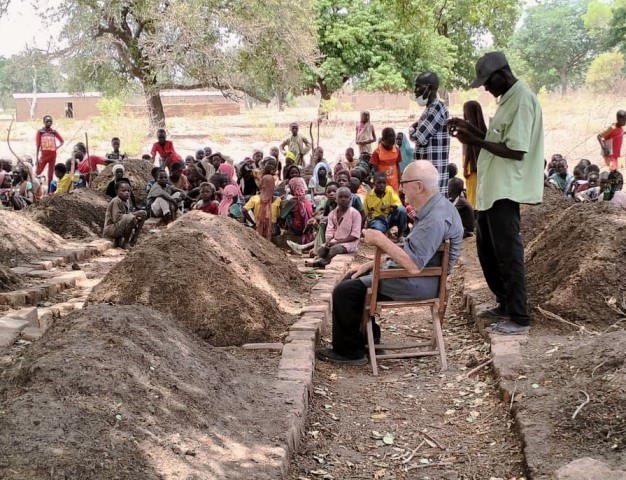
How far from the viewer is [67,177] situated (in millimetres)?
11938

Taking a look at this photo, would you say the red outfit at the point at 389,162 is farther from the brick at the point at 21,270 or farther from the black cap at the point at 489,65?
the black cap at the point at 489,65

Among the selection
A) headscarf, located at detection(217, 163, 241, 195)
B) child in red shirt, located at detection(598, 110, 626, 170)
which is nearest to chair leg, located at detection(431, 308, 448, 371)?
headscarf, located at detection(217, 163, 241, 195)

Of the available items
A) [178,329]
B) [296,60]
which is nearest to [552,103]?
[296,60]

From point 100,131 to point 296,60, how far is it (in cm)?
764

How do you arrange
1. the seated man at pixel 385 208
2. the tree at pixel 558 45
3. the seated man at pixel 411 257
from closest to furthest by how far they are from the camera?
the seated man at pixel 411 257
the seated man at pixel 385 208
the tree at pixel 558 45

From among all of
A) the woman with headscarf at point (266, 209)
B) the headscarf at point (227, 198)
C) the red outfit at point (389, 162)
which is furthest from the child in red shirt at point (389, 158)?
the headscarf at point (227, 198)

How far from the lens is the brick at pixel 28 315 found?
516cm

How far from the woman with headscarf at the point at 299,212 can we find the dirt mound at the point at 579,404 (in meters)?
5.26

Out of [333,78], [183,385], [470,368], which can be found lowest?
[470,368]

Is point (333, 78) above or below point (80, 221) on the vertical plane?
above

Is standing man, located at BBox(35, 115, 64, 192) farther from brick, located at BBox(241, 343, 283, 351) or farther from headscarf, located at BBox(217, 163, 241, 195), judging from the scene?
brick, located at BBox(241, 343, 283, 351)

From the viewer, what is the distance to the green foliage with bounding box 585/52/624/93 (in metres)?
36.2

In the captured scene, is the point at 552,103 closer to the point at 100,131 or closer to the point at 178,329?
the point at 100,131

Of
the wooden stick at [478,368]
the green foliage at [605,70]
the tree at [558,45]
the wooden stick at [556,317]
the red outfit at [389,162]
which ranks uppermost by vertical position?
the tree at [558,45]
